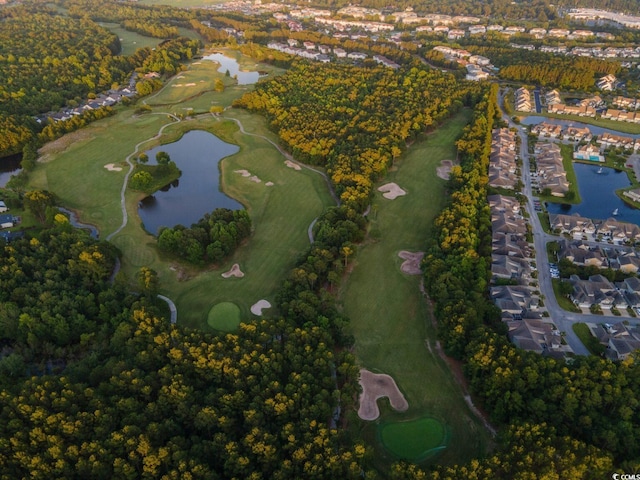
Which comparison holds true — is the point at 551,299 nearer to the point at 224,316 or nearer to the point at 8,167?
the point at 224,316

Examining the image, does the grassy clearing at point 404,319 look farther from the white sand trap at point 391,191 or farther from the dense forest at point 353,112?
the dense forest at point 353,112

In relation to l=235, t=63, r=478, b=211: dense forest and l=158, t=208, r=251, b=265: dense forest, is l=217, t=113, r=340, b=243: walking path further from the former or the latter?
l=158, t=208, r=251, b=265: dense forest

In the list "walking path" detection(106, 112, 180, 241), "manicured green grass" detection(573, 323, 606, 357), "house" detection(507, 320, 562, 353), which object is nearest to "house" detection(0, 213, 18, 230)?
"walking path" detection(106, 112, 180, 241)

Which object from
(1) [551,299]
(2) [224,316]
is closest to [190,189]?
(2) [224,316]

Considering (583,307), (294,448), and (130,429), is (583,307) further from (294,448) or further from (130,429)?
(130,429)

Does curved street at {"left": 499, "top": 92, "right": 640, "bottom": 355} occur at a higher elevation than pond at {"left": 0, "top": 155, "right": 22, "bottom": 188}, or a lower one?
higher

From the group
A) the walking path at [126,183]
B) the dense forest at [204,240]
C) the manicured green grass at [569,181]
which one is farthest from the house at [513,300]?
the walking path at [126,183]
